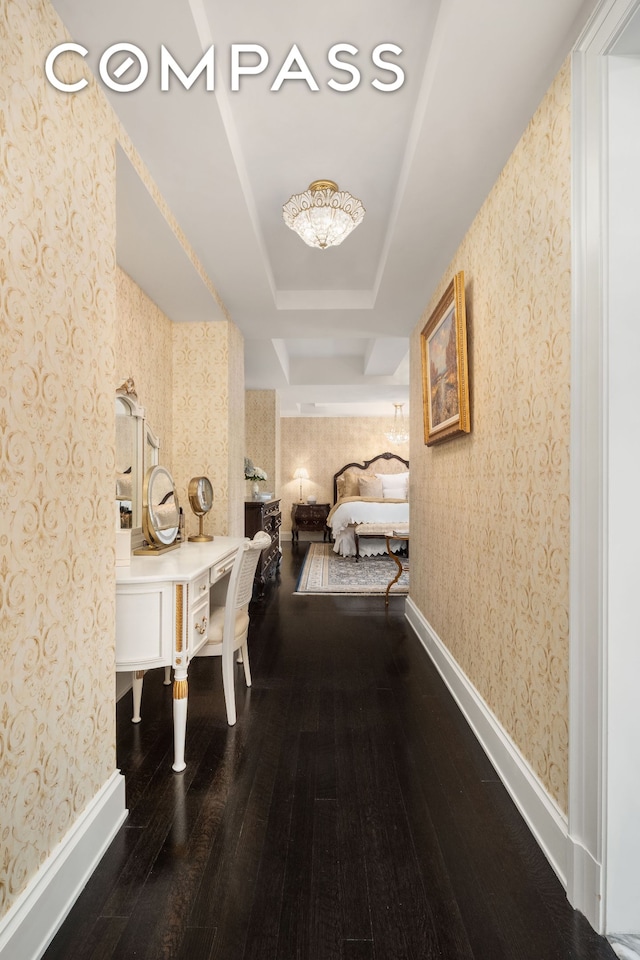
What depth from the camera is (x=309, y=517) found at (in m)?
9.21

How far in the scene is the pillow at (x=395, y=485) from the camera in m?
9.20

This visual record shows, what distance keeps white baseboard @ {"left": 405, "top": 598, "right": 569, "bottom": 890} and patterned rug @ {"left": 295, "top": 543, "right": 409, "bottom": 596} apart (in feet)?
7.71

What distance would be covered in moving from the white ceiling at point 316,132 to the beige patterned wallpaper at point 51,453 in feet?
1.08

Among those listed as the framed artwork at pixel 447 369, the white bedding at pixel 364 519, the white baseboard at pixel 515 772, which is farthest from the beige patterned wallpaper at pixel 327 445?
the white baseboard at pixel 515 772

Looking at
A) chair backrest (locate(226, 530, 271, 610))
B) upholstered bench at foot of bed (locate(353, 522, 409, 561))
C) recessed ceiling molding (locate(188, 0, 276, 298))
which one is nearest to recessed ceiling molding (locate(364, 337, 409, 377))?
recessed ceiling molding (locate(188, 0, 276, 298))

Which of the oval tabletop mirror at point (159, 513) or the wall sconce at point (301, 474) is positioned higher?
the wall sconce at point (301, 474)

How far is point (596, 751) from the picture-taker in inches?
50.8

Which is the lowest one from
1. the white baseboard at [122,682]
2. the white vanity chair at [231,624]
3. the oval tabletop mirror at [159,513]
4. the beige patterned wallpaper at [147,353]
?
the white baseboard at [122,682]

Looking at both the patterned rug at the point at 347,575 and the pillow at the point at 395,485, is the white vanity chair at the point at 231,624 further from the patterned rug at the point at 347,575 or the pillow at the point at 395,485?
the pillow at the point at 395,485

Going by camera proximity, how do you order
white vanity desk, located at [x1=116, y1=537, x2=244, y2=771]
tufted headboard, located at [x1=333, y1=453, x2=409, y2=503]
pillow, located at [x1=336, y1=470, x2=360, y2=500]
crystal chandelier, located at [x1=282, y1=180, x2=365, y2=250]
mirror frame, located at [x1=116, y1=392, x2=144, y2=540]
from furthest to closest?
1. tufted headboard, located at [x1=333, y1=453, x2=409, y2=503]
2. pillow, located at [x1=336, y1=470, x2=360, y2=500]
3. mirror frame, located at [x1=116, y1=392, x2=144, y2=540]
4. crystal chandelier, located at [x1=282, y1=180, x2=365, y2=250]
5. white vanity desk, located at [x1=116, y1=537, x2=244, y2=771]

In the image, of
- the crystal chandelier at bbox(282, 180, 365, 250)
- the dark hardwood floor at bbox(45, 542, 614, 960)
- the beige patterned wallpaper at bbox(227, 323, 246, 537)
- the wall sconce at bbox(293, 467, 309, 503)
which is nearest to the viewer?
the dark hardwood floor at bbox(45, 542, 614, 960)

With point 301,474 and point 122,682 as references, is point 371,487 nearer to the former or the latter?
point 301,474

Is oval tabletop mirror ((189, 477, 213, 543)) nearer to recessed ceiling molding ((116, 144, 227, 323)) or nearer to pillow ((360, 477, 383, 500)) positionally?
recessed ceiling molding ((116, 144, 227, 323))

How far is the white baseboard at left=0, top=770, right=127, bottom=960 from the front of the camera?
1.11 meters
